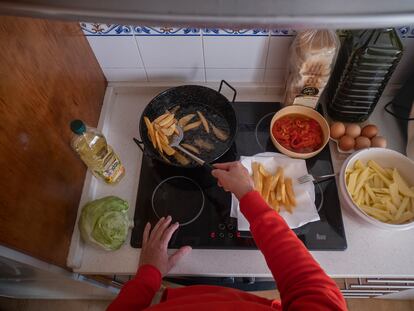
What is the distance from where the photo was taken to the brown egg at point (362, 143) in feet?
2.67

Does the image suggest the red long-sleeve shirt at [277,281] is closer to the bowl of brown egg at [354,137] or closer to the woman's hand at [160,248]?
the woman's hand at [160,248]

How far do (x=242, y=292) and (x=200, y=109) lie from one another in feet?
1.64

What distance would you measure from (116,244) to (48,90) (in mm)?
369

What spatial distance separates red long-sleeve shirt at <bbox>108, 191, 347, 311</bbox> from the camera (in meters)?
0.52

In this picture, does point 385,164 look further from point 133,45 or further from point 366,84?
point 133,45

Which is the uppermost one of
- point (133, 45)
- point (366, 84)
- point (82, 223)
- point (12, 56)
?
point (133, 45)

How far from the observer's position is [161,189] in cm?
83

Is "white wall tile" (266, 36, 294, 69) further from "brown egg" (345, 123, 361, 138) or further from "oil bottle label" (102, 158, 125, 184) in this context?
"oil bottle label" (102, 158, 125, 184)

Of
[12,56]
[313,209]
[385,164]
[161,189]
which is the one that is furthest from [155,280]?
[385,164]

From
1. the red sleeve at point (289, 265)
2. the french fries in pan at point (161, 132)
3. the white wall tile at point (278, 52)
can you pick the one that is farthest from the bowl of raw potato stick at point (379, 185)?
the french fries in pan at point (161, 132)

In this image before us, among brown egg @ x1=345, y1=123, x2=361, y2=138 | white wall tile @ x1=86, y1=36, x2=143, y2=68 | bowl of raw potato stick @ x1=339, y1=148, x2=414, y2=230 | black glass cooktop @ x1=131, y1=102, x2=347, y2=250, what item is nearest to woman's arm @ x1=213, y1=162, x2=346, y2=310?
black glass cooktop @ x1=131, y1=102, x2=347, y2=250

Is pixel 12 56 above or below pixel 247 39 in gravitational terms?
below

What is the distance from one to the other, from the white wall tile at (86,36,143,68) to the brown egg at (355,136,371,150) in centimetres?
63

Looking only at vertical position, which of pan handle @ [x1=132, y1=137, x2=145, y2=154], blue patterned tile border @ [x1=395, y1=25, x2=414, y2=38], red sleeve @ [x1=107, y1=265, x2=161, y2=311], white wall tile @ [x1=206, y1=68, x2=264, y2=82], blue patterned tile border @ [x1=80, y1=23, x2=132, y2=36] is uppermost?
blue patterned tile border @ [x1=395, y1=25, x2=414, y2=38]
